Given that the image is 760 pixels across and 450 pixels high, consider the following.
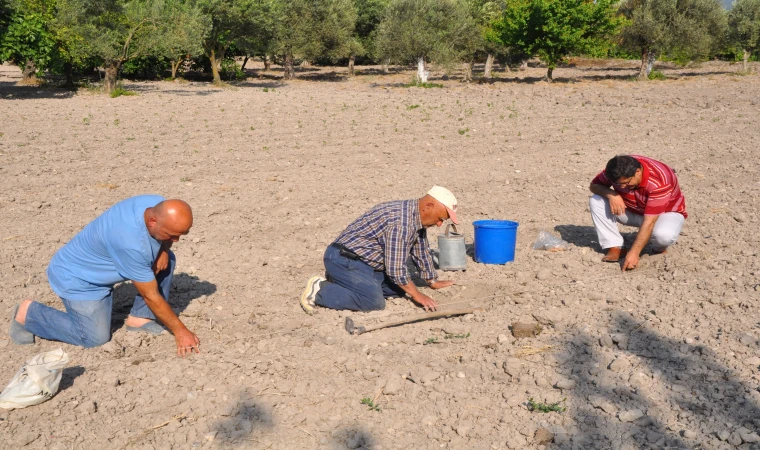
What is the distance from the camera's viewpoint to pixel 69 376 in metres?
4.70

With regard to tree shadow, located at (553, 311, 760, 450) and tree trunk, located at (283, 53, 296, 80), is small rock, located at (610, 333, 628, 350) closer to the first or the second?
tree shadow, located at (553, 311, 760, 450)

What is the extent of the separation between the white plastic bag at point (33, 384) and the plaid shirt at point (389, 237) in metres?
2.31

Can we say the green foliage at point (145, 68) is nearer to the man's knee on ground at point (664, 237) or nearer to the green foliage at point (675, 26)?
the green foliage at point (675, 26)

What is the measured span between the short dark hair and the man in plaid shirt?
1.70 meters

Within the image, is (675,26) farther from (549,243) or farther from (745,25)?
(549,243)

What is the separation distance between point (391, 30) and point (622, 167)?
25.2 meters

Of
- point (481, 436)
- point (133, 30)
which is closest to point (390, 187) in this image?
point (481, 436)

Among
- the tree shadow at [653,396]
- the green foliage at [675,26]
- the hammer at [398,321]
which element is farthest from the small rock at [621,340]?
the green foliage at [675,26]

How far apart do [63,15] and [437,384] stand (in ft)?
71.2

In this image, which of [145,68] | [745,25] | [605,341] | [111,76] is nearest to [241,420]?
[605,341]

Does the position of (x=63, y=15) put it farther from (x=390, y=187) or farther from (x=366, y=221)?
(x=366, y=221)

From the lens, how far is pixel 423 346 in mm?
5086

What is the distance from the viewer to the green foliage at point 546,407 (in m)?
4.16

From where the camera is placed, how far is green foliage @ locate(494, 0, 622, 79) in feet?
91.8
